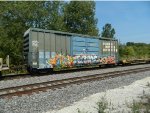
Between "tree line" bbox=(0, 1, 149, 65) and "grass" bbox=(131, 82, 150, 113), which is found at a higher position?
"tree line" bbox=(0, 1, 149, 65)

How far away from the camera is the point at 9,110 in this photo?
905cm

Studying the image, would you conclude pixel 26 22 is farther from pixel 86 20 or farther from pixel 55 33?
pixel 86 20

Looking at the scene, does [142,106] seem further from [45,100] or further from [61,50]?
[61,50]

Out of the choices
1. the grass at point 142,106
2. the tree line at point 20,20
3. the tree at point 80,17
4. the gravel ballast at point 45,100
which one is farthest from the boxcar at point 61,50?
the tree at point 80,17

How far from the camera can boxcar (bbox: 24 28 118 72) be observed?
20.6 metres

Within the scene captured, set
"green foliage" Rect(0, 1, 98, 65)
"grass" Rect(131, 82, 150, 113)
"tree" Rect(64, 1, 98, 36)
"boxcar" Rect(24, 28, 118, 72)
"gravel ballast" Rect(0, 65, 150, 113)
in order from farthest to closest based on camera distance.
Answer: "tree" Rect(64, 1, 98, 36) → "green foliage" Rect(0, 1, 98, 65) → "boxcar" Rect(24, 28, 118, 72) → "gravel ballast" Rect(0, 65, 150, 113) → "grass" Rect(131, 82, 150, 113)

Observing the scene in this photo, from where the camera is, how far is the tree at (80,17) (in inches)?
2140

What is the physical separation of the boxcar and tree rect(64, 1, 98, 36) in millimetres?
24724

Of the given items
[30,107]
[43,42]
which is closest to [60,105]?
[30,107]

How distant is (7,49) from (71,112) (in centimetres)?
2647

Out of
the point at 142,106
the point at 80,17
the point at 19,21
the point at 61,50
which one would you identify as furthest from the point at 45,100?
the point at 80,17

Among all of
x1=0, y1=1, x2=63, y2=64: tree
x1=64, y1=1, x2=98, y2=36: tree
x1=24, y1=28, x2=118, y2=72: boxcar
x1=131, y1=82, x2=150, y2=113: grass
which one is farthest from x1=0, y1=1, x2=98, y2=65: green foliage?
x1=131, y1=82, x2=150, y2=113: grass

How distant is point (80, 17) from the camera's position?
183ft

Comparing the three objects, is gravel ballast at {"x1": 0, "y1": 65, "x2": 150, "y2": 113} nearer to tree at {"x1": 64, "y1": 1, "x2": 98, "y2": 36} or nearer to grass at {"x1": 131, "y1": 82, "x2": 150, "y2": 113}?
grass at {"x1": 131, "y1": 82, "x2": 150, "y2": 113}
